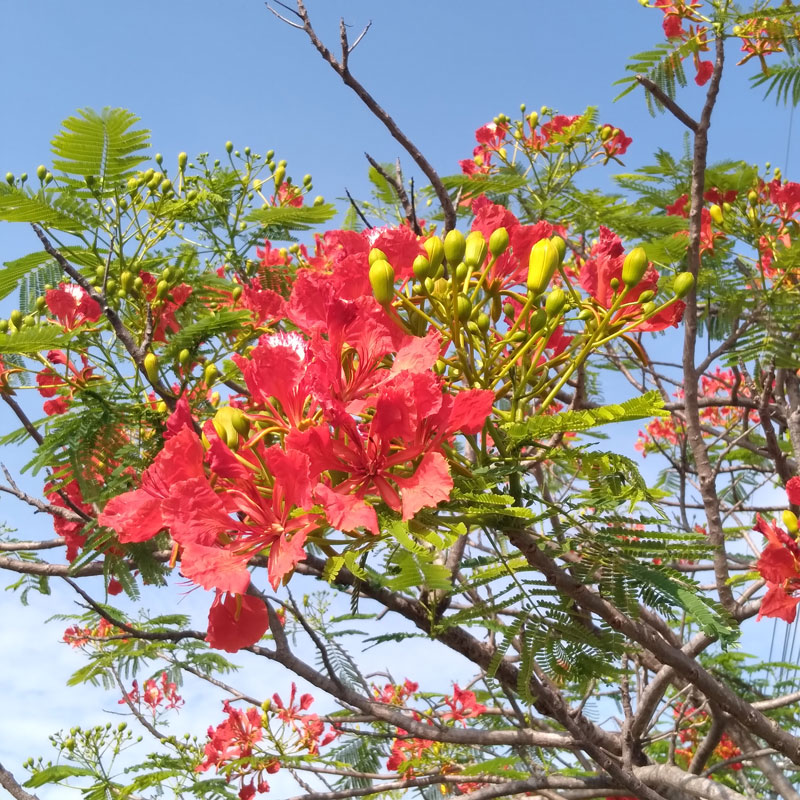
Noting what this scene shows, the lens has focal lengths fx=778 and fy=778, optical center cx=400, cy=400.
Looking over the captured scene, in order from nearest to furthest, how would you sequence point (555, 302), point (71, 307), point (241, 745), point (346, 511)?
point (346, 511) → point (555, 302) → point (71, 307) → point (241, 745)

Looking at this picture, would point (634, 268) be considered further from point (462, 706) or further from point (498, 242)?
point (462, 706)

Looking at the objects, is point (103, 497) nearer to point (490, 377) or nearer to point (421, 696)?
point (490, 377)

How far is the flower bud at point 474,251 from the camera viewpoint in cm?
138

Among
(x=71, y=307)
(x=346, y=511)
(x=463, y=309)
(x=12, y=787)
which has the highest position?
(x=71, y=307)

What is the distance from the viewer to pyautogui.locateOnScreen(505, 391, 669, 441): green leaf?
1.20m

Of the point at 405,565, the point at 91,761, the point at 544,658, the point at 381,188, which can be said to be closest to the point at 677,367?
the point at 381,188

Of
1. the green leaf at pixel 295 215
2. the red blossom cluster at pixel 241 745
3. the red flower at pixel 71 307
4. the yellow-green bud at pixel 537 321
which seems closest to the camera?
the yellow-green bud at pixel 537 321

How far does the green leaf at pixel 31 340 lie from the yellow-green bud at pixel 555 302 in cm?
151

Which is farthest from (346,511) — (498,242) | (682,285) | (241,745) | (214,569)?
(241,745)

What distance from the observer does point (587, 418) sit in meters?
1.21

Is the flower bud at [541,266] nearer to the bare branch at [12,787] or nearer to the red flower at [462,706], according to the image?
the bare branch at [12,787]

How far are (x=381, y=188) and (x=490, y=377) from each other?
235cm

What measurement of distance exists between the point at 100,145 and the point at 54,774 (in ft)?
11.1

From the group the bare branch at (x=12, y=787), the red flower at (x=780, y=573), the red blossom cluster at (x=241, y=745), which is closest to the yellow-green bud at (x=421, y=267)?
the red flower at (x=780, y=573)
